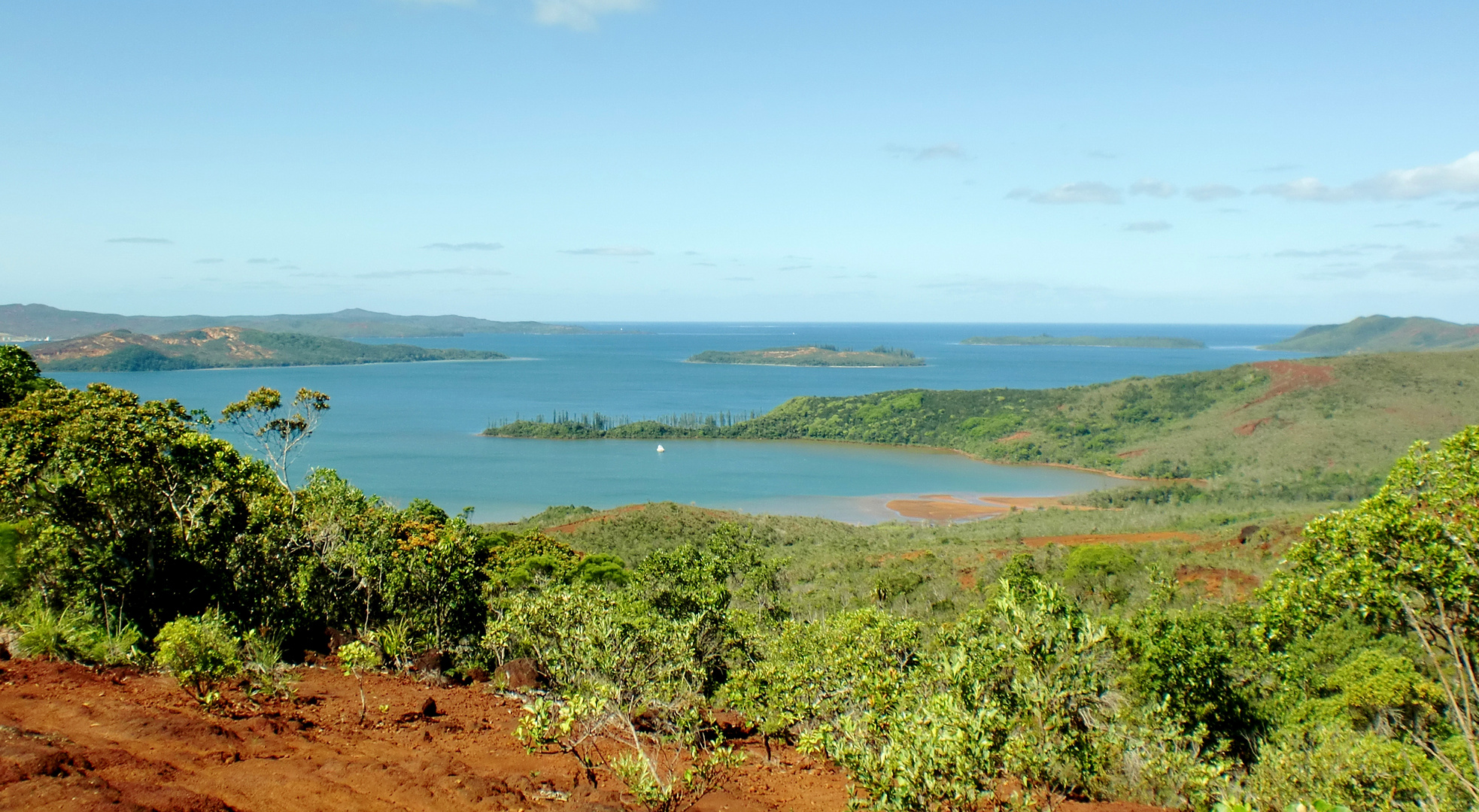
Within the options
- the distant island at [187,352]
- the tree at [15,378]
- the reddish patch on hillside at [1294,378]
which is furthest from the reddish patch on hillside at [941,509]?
the distant island at [187,352]

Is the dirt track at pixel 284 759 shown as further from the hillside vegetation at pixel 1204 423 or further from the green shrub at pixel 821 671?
the hillside vegetation at pixel 1204 423

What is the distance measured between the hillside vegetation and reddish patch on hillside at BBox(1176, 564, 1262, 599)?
34622 mm

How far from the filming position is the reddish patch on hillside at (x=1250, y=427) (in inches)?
2692

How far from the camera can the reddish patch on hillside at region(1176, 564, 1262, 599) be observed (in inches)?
825

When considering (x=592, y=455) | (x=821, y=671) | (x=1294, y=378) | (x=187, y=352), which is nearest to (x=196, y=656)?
(x=821, y=671)

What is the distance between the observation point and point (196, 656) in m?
8.66

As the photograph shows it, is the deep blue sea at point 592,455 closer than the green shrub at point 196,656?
No

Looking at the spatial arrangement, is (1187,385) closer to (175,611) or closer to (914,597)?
(914,597)

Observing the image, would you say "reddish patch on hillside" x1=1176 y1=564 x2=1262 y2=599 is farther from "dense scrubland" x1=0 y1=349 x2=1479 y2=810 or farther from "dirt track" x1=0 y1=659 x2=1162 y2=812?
"dirt track" x1=0 y1=659 x2=1162 y2=812

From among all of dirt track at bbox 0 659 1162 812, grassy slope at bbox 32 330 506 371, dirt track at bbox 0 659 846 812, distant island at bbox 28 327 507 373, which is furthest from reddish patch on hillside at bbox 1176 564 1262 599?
distant island at bbox 28 327 507 373

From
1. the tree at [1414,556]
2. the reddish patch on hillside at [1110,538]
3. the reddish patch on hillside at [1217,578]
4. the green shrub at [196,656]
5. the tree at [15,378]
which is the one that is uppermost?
the tree at [15,378]

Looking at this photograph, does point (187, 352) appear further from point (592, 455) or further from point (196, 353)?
point (592, 455)

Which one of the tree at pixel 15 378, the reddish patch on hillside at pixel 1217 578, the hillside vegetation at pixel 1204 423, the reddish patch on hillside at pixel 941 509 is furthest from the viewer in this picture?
the hillside vegetation at pixel 1204 423

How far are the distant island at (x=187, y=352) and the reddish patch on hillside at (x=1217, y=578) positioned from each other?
168 m
